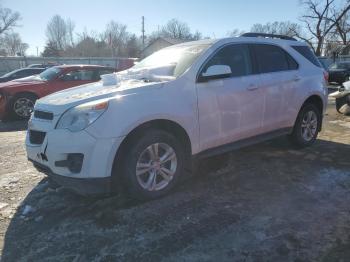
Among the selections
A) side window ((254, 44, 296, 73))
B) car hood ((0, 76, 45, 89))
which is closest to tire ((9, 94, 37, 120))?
car hood ((0, 76, 45, 89))

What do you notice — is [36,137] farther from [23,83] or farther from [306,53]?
[23,83]

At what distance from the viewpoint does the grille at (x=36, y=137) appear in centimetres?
397

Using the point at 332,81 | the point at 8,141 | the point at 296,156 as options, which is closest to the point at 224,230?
the point at 296,156

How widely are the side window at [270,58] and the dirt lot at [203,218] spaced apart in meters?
1.38

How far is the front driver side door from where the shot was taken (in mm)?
4438

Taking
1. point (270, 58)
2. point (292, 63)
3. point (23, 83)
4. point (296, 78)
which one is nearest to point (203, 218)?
point (270, 58)

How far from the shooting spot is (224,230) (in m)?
3.44

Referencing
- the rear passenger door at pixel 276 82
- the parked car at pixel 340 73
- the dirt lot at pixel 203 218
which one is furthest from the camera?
the parked car at pixel 340 73

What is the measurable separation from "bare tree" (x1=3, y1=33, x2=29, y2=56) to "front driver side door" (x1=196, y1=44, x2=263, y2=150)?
80531mm

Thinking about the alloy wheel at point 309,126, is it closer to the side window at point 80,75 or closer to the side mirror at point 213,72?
the side mirror at point 213,72

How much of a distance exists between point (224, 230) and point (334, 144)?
392cm

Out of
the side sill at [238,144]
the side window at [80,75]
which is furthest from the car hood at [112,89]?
the side window at [80,75]

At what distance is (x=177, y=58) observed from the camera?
4812 mm

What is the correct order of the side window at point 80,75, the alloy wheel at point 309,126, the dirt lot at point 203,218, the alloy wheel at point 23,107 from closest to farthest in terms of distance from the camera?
the dirt lot at point 203,218
the alloy wheel at point 309,126
the alloy wheel at point 23,107
the side window at point 80,75
